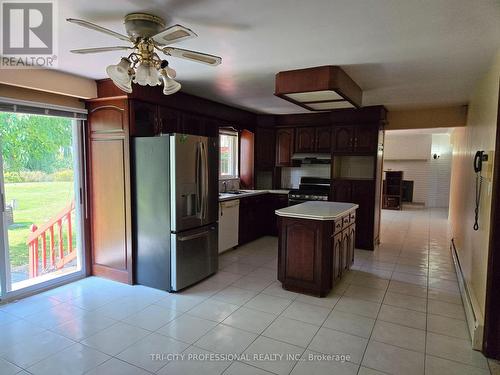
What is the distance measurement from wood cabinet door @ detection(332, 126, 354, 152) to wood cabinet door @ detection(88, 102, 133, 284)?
3389mm

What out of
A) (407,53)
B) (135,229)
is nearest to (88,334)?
(135,229)

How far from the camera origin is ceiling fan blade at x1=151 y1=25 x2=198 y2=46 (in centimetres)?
169

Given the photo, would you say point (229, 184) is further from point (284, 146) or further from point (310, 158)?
point (310, 158)

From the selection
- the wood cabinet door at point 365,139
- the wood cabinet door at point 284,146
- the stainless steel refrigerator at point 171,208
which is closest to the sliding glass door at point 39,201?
the stainless steel refrigerator at point 171,208

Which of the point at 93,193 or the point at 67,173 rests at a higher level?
the point at 67,173

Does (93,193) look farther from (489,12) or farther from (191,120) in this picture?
(489,12)

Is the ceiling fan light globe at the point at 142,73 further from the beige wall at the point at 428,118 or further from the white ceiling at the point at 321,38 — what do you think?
the beige wall at the point at 428,118

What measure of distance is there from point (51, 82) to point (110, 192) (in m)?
1.29

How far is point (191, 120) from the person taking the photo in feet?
14.2

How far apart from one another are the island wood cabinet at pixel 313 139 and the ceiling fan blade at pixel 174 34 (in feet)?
13.1

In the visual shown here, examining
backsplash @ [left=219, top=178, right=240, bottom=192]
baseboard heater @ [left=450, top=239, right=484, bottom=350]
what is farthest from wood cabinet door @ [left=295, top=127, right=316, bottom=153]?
baseboard heater @ [left=450, top=239, right=484, bottom=350]

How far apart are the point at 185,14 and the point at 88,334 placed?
2.54m

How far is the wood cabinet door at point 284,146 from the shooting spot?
590 cm

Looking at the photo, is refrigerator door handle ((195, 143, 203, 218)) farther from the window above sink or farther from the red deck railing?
the window above sink
